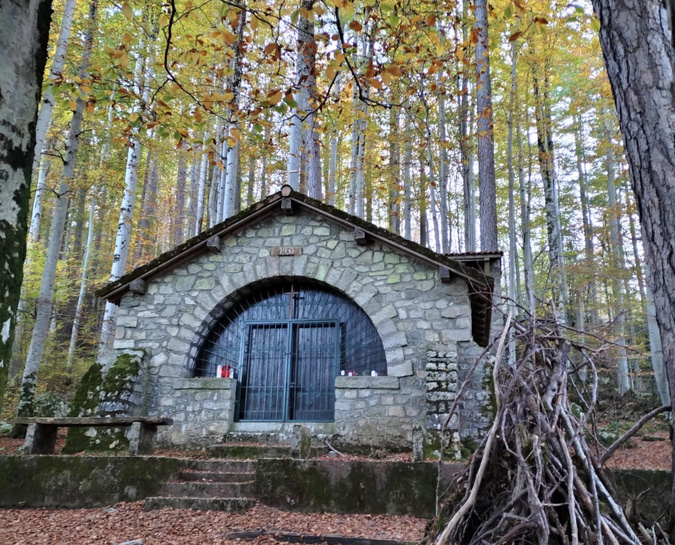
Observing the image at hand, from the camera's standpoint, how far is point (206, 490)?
5637 mm

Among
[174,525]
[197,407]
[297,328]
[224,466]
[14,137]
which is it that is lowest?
[174,525]

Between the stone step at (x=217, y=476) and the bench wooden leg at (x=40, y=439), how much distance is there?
1849 mm

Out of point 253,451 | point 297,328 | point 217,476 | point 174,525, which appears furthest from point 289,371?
point 174,525

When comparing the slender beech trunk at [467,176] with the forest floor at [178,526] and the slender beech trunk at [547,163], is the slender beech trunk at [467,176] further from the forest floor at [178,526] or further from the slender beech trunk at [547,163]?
the forest floor at [178,526]

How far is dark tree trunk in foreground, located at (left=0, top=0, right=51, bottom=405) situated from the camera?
2.02m

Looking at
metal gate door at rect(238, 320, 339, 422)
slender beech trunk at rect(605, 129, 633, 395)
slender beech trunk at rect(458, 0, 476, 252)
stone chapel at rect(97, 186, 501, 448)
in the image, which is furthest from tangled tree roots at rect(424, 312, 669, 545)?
slender beech trunk at rect(458, 0, 476, 252)

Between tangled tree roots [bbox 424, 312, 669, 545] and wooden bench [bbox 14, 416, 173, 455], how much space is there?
4.72 metres

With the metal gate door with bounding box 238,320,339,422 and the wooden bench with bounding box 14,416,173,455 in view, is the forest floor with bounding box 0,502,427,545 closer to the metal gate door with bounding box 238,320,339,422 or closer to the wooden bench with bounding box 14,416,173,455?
the wooden bench with bounding box 14,416,173,455

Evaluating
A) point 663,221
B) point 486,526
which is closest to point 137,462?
point 486,526

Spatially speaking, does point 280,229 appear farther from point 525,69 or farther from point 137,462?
point 525,69

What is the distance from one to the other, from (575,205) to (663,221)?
65.5 ft

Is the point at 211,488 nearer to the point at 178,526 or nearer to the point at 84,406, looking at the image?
the point at 178,526

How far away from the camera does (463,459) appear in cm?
634

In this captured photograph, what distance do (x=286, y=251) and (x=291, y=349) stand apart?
65.7 inches
